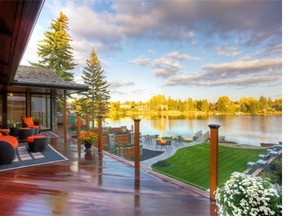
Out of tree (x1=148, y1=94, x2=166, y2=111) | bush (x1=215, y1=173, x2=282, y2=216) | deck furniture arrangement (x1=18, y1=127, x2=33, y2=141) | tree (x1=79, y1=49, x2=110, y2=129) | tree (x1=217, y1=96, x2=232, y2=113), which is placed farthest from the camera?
Result: tree (x1=79, y1=49, x2=110, y2=129)

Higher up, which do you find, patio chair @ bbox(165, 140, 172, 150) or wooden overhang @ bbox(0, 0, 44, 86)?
wooden overhang @ bbox(0, 0, 44, 86)

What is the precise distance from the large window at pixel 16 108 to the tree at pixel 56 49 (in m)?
9.74

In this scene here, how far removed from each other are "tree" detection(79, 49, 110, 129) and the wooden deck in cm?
2285

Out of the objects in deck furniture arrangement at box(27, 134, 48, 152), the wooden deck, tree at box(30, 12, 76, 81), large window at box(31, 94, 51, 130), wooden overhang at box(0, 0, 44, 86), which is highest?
tree at box(30, 12, 76, 81)

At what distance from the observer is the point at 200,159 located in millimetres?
10125

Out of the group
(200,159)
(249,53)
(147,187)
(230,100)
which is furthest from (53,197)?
(249,53)

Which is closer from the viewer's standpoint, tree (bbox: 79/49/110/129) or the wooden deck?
the wooden deck

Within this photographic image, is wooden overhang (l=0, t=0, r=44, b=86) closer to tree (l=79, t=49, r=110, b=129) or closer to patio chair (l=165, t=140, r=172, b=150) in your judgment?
patio chair (l=165, t=140, r=172, b=150)

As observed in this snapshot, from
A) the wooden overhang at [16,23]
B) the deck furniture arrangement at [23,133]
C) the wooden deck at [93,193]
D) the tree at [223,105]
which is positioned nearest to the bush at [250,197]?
the wooden deck at [93,193]

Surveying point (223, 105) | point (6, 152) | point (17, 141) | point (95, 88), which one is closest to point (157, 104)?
point (223, 105)

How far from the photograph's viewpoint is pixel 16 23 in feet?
9.26

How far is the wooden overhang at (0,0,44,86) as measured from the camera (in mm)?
2349

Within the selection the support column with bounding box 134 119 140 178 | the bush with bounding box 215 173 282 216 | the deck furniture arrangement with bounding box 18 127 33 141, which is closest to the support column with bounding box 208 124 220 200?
the bush with bounding box 215 173 282 216

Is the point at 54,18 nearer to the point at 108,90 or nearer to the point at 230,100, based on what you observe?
the point at 108,90
